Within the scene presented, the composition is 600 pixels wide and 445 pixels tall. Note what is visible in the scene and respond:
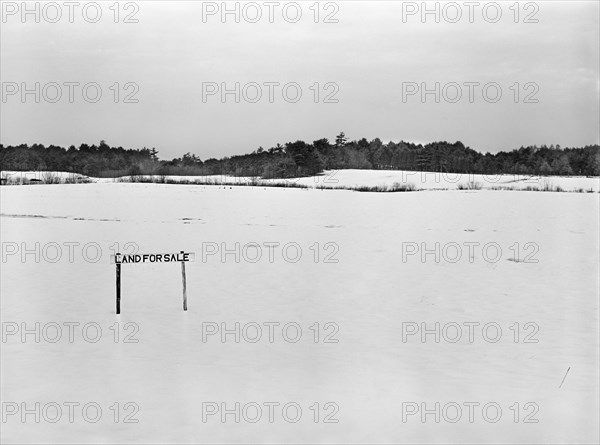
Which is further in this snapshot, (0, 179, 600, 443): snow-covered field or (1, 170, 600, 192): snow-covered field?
(1, 170, 600, 192): snow-covered field

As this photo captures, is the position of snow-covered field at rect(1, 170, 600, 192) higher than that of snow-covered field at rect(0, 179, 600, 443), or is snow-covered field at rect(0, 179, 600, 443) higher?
snow-covered field at rect(1, 170, 600, 192)

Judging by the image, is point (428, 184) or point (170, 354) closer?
point (170, 354)

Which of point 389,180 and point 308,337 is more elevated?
point 389,180

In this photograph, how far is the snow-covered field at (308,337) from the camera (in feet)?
21.1

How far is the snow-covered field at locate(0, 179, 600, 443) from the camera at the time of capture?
6.45 m

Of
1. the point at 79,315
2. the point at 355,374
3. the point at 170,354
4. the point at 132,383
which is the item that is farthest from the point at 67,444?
the point at 79,315

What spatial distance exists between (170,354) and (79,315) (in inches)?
112

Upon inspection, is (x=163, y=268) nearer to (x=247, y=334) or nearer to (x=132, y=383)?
(x=247, y=334)

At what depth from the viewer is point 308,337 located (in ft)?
31.8

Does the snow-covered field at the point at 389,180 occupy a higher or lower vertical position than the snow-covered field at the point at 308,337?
higher

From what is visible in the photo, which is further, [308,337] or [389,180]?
[389,180]

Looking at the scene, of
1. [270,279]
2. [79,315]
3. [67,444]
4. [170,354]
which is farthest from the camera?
[270,279]

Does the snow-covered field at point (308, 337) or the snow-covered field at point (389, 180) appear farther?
Answer: the snow-covered field at point (389, 180)

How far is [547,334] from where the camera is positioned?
32.9ft
